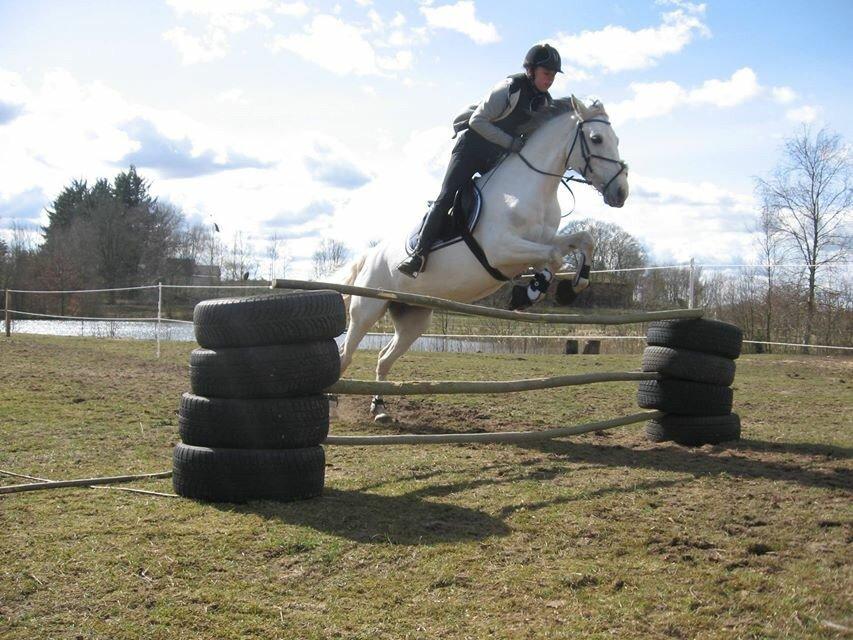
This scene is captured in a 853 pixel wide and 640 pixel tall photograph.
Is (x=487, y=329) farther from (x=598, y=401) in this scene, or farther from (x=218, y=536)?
(x=218, y=536)

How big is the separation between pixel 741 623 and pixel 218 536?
2.02 m

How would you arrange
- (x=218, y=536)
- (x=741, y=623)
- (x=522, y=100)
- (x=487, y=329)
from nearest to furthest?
(x=741, y=623) < (x=218, y=536) < (x=522, y=100) < (x=487, y=329)

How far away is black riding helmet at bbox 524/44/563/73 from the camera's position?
226 inches

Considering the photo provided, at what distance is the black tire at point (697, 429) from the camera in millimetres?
5520

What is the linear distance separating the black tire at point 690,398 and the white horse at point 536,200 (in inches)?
38.5

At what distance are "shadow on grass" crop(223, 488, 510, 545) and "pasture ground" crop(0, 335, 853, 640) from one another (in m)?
0.02

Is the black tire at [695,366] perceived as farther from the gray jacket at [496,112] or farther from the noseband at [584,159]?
the gray jacket at [496,112]

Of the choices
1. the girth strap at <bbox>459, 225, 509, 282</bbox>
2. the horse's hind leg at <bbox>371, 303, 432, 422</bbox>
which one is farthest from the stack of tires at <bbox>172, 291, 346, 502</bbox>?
the horse's hind leg at <bbox>371, 303, 432, 422</bbox>

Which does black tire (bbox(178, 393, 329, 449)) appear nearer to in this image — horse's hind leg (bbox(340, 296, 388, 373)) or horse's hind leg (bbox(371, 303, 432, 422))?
horse's hind leg (bbox(340, 296, 388, 373))

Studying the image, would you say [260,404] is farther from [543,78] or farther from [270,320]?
[543,78]

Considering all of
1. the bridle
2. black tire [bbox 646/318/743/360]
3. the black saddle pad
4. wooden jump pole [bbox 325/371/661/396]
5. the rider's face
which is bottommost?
wooden jump pole [bbox 325/371/661/396]

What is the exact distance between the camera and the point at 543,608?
252 cm

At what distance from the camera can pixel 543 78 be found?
590cm

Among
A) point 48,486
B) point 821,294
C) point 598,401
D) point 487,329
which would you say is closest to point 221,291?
point 487,329
